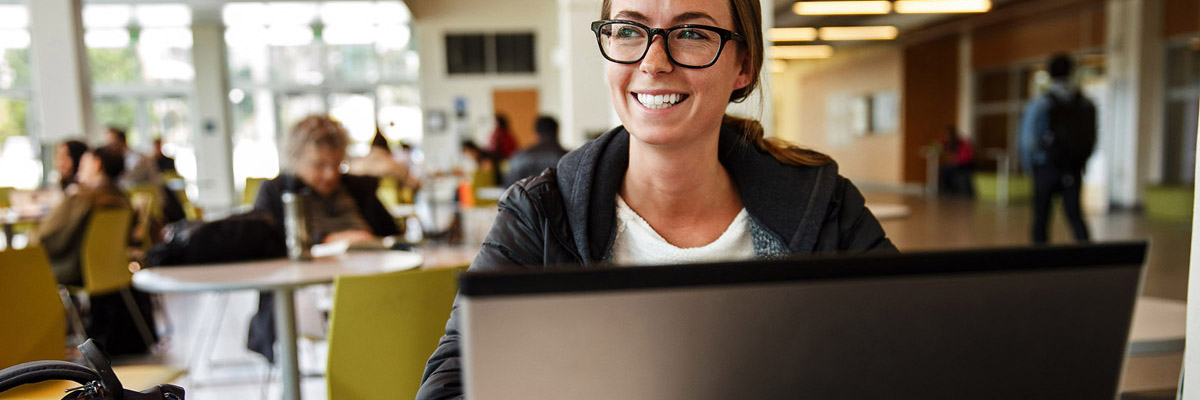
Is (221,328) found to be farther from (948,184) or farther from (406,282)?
(948,184)

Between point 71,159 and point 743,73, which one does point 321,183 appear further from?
point 743,73

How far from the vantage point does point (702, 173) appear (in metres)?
1.31


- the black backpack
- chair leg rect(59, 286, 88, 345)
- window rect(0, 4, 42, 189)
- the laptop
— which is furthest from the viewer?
window rect(0, 4, 42, 189)

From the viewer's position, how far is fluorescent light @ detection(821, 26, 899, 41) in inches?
570

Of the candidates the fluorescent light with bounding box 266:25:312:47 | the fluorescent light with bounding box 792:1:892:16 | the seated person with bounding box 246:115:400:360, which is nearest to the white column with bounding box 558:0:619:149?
the seated person with bounding box 246:115:400:360

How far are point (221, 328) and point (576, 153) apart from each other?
4.61 m

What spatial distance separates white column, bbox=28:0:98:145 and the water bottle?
723cm

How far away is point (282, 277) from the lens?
2480 millimetres

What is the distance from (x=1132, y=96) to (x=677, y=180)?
11.7m

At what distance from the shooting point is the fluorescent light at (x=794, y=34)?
573 inches

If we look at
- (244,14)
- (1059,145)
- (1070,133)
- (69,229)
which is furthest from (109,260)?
(244,14)

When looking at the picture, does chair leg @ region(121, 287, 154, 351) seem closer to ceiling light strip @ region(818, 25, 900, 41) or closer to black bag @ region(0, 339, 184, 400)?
black bag @ region(0, 339, 184, 400)

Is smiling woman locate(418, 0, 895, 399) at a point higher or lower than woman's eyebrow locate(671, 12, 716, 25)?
lower

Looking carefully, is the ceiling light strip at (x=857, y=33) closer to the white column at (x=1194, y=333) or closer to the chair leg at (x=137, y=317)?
the chair leg at (x=137, y=317)
